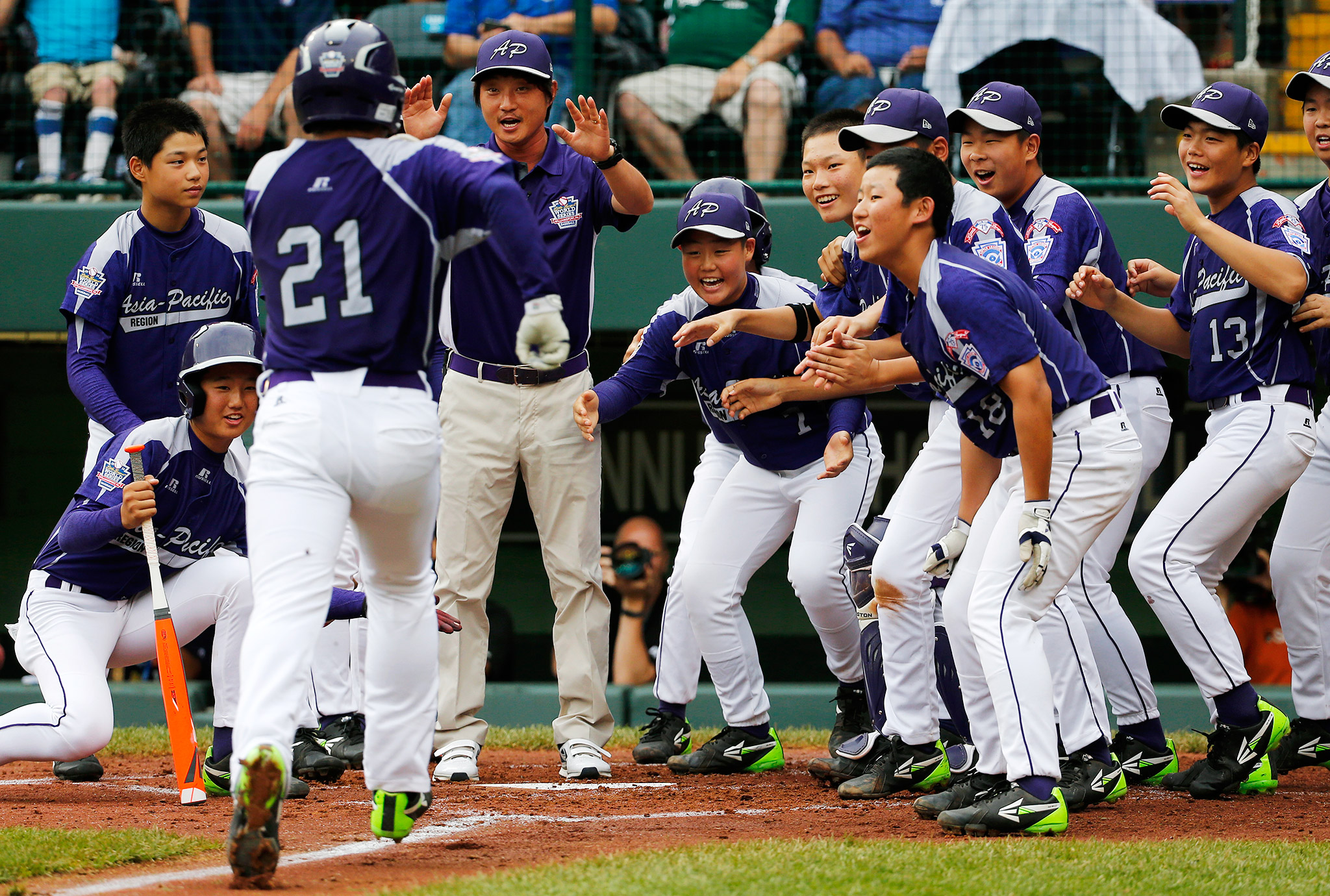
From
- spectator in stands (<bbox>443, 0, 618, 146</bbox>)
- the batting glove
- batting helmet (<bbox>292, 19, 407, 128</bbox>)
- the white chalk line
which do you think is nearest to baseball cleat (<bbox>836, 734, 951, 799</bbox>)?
the white chalk line

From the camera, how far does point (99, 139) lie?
757 centimetres

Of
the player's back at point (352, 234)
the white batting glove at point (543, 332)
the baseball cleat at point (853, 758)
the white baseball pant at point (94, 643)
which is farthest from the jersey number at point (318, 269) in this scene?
the baseball cleat at point (853, 758)

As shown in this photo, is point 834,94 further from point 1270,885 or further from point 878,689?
point 1270,885

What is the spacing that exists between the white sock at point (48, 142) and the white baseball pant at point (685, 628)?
4.24 meters

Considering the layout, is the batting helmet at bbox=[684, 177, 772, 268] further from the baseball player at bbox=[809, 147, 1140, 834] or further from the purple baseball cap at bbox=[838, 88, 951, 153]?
the baseball player at bbox=[809, 147, 1140, 834]

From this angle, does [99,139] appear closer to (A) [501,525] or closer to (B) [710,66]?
(B) [710,66]

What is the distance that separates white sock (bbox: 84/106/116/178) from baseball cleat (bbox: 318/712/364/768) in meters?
3.81

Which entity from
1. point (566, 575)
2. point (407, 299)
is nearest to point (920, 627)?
point (566, 575)

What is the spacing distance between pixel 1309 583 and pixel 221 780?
3474mm

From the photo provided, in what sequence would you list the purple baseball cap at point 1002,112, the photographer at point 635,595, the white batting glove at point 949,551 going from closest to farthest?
1. the white batting glove at point 949,551
2. the purple baseball cap at point 1002,112
3. the photographer at point 635,595

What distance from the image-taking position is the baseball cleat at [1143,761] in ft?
15.5

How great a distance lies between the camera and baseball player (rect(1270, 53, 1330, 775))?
188 inches

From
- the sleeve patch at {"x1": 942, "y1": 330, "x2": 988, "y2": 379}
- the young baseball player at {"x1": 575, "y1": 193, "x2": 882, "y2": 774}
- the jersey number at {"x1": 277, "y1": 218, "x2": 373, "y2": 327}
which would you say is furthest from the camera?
the young baseball player at {"x1": 575, "y1": 193, "x2": 882, "y2": 774}

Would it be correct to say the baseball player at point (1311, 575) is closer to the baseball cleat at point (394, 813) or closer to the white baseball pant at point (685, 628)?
the white baseball pant at point (685, 628)
